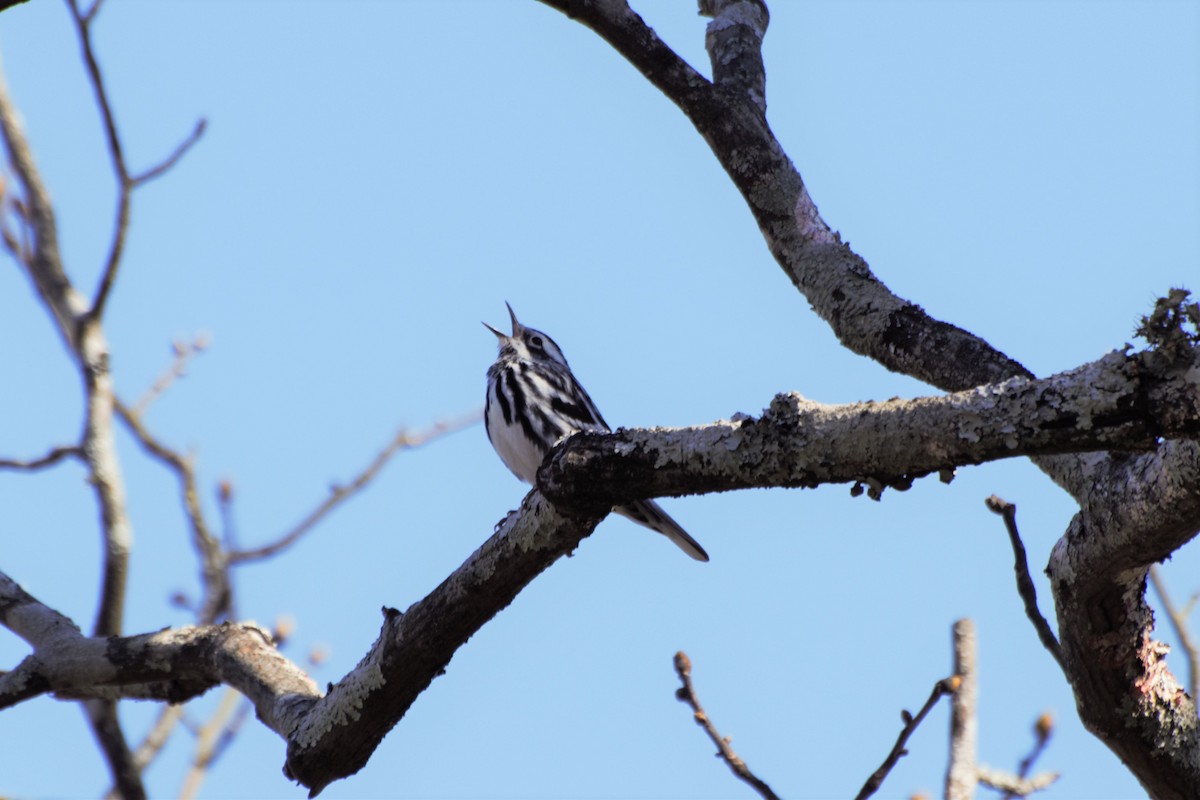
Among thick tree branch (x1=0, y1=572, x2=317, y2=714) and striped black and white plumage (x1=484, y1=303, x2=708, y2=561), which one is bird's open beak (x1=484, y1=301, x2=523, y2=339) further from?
thick tree branch (x1=0, y1=572, x2=317, y2=714)

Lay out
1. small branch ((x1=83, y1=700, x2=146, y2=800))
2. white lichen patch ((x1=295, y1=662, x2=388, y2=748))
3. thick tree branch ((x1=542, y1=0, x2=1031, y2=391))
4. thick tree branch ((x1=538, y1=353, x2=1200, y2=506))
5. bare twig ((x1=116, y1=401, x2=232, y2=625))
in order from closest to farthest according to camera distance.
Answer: thick tree branch ((x1=538, y1=353, x2=1200, y2=506)) < white lichen patch ((x1=295, y1=662, x2=388, y2=748)) < thick tree branch ((x1=542, y1=0, x2=1031, y2=391)) < small branch ((x1=83, y1=700, x2=146, y2=800)) < bare twig ((x1=116, y1=401, x2=232, y2=625))

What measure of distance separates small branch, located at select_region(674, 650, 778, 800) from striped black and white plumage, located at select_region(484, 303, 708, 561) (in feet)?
7.72

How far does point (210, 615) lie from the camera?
17.3ft

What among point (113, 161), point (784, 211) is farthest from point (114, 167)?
point (784, 211)

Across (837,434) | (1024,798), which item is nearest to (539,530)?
(837,434)

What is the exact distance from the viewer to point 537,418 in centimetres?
682

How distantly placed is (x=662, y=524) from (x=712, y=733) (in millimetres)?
3052

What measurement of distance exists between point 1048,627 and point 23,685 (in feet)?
10.9

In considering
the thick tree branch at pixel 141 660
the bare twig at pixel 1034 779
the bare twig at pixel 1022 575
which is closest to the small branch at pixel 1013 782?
the bare twig at pixel 1034 779

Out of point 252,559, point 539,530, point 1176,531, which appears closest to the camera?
point 1176,531

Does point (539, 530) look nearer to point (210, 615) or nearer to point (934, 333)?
point (934, 333)

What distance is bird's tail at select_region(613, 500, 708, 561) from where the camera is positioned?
6379mm

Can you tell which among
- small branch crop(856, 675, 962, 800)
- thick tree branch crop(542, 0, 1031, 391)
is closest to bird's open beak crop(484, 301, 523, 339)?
thick tree branch crop(542, 0, 1031, 391)

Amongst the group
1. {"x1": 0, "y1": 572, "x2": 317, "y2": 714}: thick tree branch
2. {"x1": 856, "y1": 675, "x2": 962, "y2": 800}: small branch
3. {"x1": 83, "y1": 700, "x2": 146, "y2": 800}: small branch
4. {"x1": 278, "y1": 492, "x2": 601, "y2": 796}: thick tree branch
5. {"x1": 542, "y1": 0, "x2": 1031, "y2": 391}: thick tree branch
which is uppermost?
{"x1": 542, "y1": 0, "x2": 1031, "y2": 391}: thick tree branch
